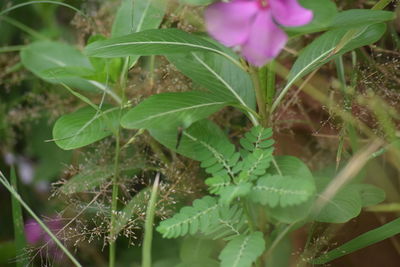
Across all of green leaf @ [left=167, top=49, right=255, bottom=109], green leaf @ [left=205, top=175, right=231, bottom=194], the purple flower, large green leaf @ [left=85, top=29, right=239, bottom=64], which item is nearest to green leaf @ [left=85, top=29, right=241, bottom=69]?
large green leaf @ [left=85, top=29, right=239, bottom=64]

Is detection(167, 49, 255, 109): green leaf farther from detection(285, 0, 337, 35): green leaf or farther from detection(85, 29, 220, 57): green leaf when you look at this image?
detection(285, 0, 337, 35): green leaf

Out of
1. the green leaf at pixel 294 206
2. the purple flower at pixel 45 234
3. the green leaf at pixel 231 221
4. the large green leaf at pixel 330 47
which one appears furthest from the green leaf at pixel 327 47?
the purple flower at pixel 45 234

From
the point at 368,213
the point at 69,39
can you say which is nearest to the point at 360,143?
the point at 368,213

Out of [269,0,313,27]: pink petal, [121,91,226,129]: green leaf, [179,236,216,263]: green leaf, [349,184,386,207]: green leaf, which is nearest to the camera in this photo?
[269,0,313,27]: pink petal

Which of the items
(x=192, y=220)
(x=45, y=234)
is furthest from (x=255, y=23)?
(x=45, y=234)

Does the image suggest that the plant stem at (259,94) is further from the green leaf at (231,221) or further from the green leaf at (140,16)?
the green leaf at (140,16)

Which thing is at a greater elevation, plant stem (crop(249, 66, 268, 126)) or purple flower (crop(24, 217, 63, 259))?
plant stem (crop(249, 66, 268, 126))
